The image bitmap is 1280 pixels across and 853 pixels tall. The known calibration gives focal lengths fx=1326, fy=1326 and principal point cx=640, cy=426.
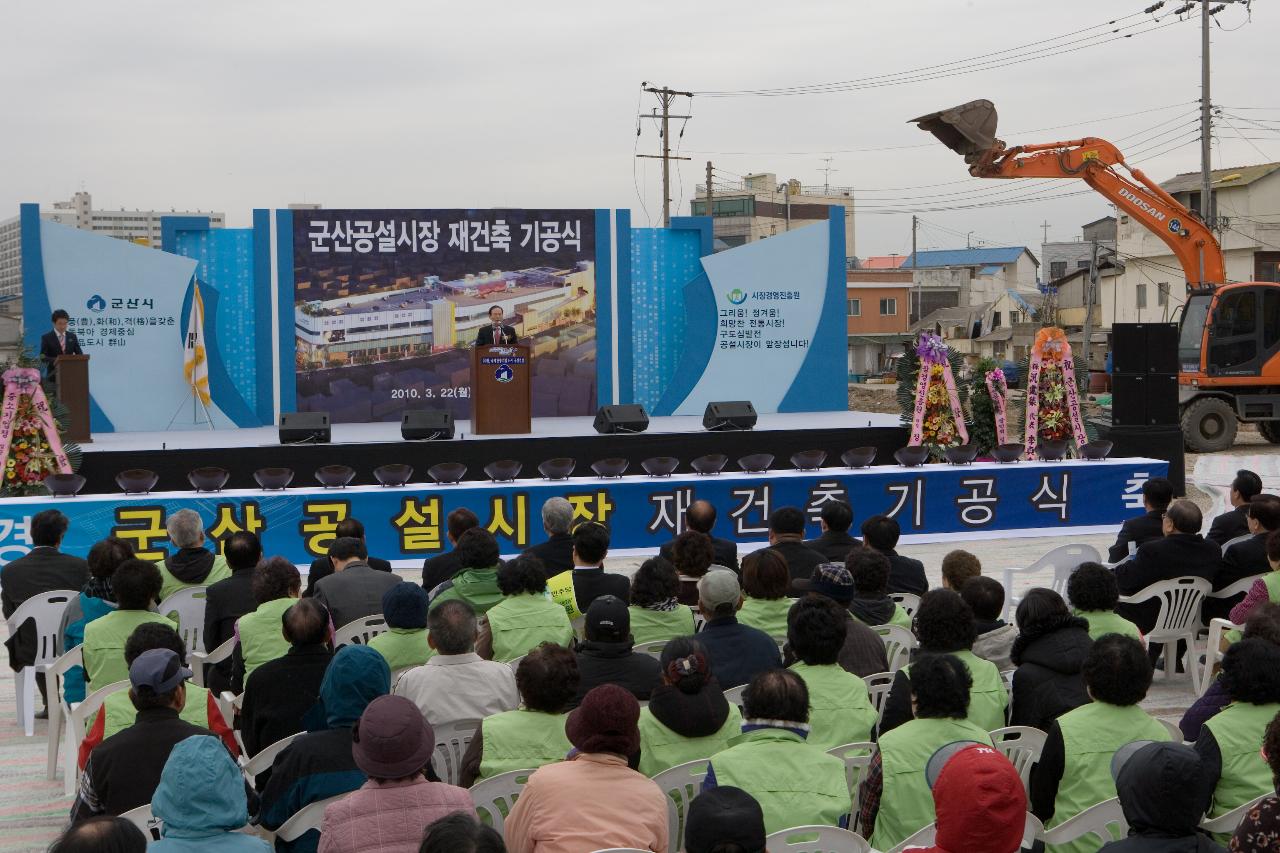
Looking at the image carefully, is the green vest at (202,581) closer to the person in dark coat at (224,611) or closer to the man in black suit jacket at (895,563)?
the person in dark coat at (224,611)

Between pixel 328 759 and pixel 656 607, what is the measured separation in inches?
72.1

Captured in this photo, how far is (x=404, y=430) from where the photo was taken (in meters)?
14.3

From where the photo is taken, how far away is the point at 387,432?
16.5 metres

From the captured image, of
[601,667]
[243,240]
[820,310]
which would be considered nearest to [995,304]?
[820,310]

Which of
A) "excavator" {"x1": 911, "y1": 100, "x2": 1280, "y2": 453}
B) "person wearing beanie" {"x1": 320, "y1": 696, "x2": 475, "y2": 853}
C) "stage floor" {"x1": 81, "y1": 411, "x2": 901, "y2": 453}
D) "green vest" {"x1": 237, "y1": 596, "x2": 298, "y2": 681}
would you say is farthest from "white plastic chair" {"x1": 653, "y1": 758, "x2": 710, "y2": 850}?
"excavator" {"x1": 911, "y1": 100, "x2": 1280, "y2": 453}

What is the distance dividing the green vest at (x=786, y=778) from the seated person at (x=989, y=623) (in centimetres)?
162

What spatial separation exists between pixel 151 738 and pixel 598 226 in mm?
15991

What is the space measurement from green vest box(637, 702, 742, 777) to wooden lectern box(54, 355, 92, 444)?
1248cm

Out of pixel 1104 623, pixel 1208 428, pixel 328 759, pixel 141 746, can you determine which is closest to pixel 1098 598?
pixel 1104 623

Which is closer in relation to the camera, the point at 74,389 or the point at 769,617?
the point at 769,617

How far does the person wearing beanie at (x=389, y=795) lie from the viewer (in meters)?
3.15

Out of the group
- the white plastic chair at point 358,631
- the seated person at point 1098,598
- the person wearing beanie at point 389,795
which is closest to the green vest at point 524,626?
the white plastic chair at point 358,631

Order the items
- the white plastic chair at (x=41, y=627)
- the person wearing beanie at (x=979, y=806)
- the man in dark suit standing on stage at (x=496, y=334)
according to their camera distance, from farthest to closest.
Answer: the man in dark suit standing on stage at (x=496, y=334) → the white plastic chair at (x=41, y=627) → the person wearing beanie at (x=979, y=806)

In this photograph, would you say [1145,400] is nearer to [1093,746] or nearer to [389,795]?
[1093,746]
